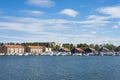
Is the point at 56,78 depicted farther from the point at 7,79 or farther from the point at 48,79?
the point at 7,79

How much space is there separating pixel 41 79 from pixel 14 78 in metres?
4.96

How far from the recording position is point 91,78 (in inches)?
1948

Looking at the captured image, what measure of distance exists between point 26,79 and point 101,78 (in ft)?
42.8

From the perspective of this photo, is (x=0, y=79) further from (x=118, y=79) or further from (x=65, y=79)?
(x=118, y=79)

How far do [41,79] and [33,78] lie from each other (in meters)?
1.95

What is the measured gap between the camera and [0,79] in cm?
4869

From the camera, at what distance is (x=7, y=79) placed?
4872 centimetres

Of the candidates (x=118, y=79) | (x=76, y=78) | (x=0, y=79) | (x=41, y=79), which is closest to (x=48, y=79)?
(x=41, y=79)

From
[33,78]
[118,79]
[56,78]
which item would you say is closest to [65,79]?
[56,78]

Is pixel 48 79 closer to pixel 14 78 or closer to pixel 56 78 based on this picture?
pixel 56 78

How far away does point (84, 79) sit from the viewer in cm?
4838

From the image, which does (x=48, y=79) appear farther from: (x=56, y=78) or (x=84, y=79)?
(x=84, y=79)

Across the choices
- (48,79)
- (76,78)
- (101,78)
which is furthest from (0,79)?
(101,78)

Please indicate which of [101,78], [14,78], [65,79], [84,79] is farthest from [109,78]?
[14,78]
